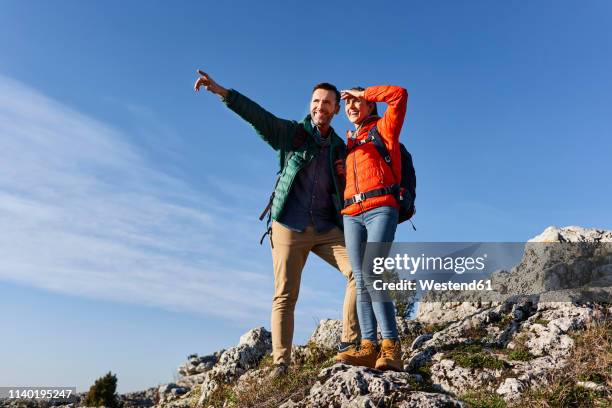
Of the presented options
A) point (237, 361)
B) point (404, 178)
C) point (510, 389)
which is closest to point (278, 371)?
point (510, 389)

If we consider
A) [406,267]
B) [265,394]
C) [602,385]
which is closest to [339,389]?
[265,394]

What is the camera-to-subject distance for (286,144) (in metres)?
8.06

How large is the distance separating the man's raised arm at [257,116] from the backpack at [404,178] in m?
1.53

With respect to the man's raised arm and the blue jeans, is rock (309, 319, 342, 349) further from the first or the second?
the man's raised arm

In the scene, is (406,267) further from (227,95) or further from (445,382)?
(227,95)

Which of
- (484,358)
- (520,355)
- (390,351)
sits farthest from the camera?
(520,355)

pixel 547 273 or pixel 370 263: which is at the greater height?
pixel 547 273

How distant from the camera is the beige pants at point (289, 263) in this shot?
25.9ft

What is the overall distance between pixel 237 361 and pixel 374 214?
22.2ft

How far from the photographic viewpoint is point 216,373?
11.6 m

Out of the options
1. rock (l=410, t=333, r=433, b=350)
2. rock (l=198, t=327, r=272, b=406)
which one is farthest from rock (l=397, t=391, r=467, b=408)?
rock (l=198, t=327, r=272, b=406)

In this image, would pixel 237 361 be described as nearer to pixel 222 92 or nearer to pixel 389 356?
pixel 389 356

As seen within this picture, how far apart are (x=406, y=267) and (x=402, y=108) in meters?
2.25

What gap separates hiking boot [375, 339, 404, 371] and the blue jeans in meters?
0.08
